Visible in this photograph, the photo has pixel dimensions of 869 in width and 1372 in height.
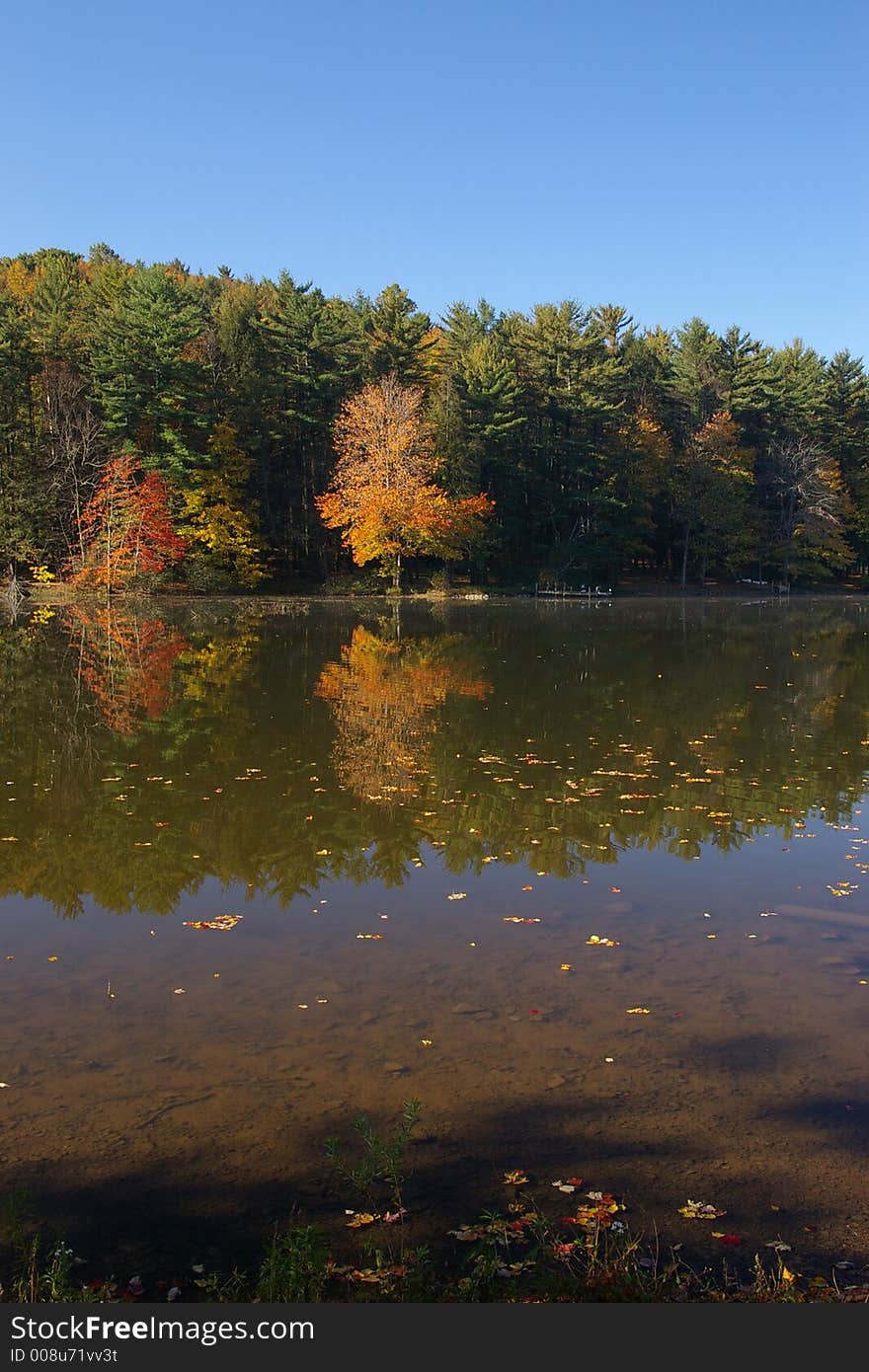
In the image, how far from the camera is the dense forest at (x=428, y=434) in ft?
166

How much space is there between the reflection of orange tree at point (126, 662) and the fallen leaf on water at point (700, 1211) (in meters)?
11.7

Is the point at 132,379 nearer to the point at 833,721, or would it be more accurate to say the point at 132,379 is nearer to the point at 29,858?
the point at 833,721

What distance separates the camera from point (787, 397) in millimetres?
67000

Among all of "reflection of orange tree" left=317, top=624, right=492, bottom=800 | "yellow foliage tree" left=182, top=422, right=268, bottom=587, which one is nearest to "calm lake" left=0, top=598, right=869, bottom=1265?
"reflection of orange tree" left=317, top=624, right=492, bottom=800

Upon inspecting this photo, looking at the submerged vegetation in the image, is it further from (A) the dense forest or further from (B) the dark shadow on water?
(A) the dense forest

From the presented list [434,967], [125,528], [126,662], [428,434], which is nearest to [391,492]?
[428,434]

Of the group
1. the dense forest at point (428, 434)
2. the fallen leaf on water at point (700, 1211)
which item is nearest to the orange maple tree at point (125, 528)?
the dense forest at point (428, 434)

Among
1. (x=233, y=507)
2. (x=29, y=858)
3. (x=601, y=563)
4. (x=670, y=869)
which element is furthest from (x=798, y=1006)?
(x=601, y=563)

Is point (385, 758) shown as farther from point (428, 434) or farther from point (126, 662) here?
point (428, 434)

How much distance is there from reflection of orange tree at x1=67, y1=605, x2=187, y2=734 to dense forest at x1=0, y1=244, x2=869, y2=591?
1461 centimetres

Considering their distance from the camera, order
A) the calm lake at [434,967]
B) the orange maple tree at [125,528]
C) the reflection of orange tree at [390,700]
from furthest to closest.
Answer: the orange maple tree at [125,528] → the reflection of orange tree at [390,700] → the calm lake at [434,967]

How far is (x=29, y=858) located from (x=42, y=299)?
60.1 metres

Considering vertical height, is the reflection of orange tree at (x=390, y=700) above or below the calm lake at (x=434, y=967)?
above

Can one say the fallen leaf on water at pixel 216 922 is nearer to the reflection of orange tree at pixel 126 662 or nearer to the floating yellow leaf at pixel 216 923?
the floating yellow leaf at pixel 216 923
